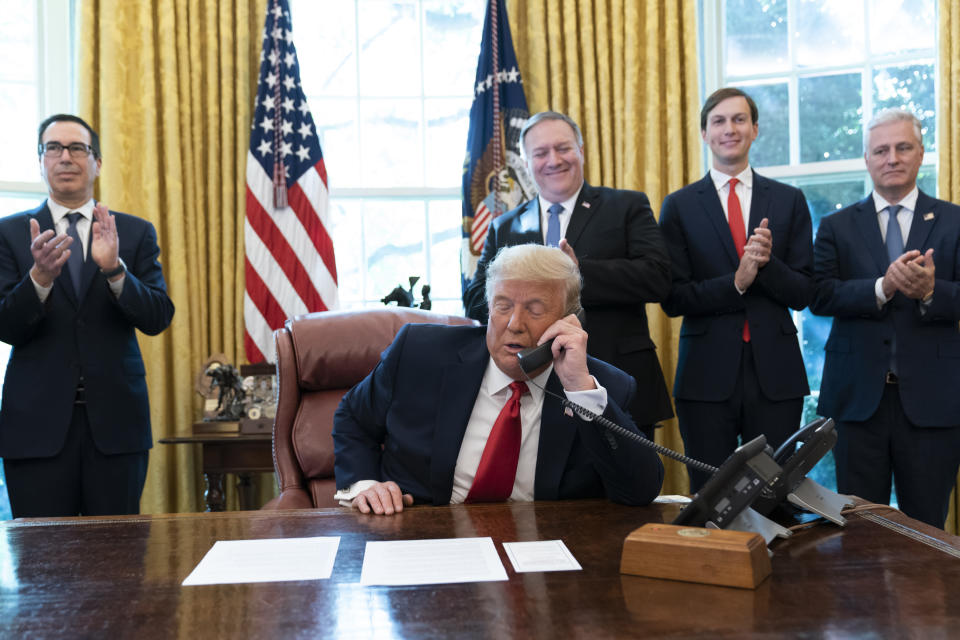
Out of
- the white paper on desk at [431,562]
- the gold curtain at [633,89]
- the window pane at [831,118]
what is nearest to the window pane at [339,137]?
the gold curtain at [633,89]

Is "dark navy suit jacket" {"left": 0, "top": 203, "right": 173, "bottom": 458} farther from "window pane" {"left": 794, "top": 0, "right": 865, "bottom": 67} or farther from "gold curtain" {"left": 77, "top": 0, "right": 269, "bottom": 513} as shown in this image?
"window pane" {"left": 794, "top": 0, "right": 865, "bottom": 67}

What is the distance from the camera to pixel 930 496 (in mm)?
3090

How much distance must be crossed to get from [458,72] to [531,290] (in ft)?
10.2

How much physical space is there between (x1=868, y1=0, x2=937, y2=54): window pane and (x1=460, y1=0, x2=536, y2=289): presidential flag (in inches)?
77.9

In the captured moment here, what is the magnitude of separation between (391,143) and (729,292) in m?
2.42

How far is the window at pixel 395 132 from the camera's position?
472 centimetres

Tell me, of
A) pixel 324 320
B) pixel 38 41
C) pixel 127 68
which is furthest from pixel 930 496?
pixel 38 41

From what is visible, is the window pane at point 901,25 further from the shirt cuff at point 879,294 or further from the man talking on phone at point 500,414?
the man talking on phone at point 500,414

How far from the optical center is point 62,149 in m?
2.99

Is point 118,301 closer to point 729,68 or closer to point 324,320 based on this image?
point 324,320

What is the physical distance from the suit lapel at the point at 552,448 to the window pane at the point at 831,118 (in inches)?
129

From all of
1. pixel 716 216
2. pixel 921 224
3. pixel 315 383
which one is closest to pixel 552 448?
pixel 315 383

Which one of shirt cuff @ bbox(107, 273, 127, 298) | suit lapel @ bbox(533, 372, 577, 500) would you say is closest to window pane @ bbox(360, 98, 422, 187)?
shirt cuff @ bbox(107, 273, 127, 298)

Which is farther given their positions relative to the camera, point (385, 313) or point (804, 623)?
point (385, 313)
